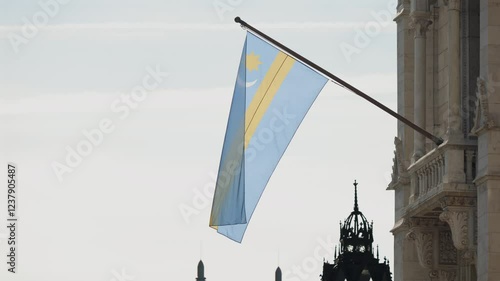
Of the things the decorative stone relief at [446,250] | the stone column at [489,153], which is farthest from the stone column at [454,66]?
the decorative stone relief at [446,250]

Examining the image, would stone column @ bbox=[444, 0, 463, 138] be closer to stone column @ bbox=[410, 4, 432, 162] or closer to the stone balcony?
the stone balcony

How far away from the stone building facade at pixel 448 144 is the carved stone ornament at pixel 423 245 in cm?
2

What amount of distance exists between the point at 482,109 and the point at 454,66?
8.65 ft

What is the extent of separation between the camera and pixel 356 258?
76.2m

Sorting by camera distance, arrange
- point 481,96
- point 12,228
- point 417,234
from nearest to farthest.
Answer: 1. point 481,96
2. point 417,234
3. point 12,228

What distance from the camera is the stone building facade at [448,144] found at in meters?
54.9

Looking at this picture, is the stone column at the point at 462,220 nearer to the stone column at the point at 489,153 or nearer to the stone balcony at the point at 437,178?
the stone balcony at the point at 437,178

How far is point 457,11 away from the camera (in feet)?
189

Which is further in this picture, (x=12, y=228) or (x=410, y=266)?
(x=12, y=228)

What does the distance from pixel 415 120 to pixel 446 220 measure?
3.71m

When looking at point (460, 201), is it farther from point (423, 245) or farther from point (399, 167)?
point (399, 167)

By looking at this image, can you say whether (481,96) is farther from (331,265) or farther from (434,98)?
(331,265)

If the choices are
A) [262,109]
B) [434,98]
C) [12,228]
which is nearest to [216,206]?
[262,109]

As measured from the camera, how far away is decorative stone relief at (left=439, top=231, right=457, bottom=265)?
59438 mm
